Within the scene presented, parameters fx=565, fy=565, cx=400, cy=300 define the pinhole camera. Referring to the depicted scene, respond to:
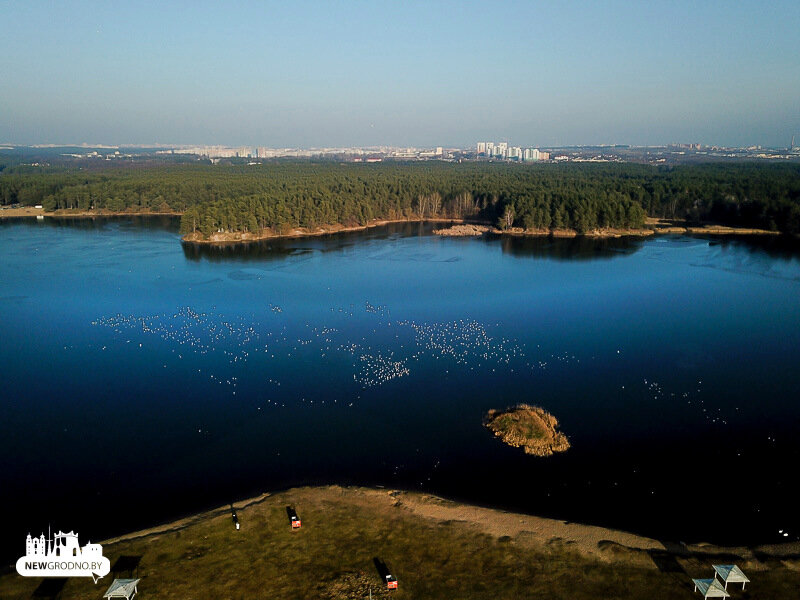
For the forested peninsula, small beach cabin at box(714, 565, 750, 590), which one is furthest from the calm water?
the forested peninsula

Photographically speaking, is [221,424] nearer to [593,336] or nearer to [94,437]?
[94,437]

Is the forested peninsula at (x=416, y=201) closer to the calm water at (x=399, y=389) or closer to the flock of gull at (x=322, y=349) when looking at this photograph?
the calm water at (x=399, y=389)

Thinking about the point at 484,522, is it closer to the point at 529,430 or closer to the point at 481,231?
the point at 529,430

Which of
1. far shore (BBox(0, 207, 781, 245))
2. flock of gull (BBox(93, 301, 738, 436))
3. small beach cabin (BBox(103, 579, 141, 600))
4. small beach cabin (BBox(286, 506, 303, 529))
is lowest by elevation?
small beach cabin (BBox(286, 506, 303, 529))

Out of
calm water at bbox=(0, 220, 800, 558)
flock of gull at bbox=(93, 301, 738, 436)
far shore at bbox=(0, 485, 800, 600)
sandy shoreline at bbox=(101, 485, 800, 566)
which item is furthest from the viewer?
flock of gull at bbox=(93, 301, 738, 436)

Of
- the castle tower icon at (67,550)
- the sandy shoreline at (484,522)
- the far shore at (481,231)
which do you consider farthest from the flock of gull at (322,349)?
the far shore at (481,231)

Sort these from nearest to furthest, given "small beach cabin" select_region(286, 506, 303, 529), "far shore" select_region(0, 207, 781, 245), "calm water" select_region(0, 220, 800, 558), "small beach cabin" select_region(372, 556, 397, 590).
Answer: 1. "small beach cabin" select_region(372, 556, 397, 590)
2. "small beach cabin" select_region(286, 506, 303, 529)
3. "calm water" select_region(0, 220, 800, 558)
4. "far shore" select_region(0, 207, 781, 245)

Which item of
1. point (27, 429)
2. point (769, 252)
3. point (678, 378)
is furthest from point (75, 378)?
point (769, 252)

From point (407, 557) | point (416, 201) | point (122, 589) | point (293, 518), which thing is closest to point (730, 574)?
point (407, 557)

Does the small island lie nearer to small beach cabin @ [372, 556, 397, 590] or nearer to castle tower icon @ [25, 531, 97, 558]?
small beach cabin @ [372, 556, 397, 590]
